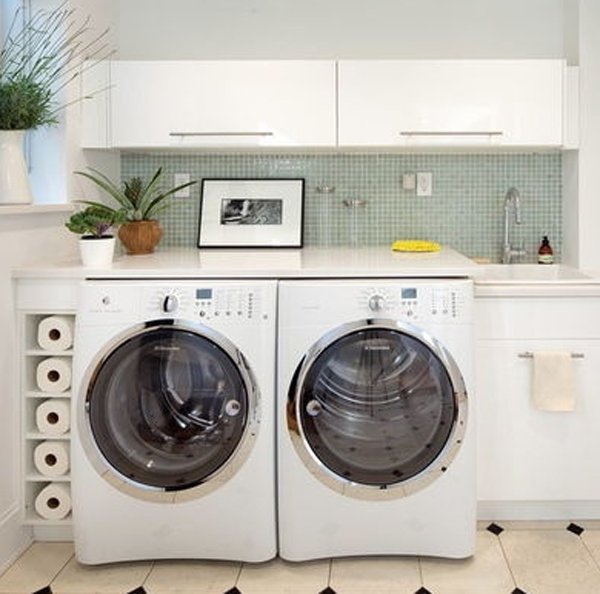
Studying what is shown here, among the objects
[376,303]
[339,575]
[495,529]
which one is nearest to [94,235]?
[376,303]

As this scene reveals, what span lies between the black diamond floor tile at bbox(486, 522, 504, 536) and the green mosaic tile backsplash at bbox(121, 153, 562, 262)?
49.8 inches

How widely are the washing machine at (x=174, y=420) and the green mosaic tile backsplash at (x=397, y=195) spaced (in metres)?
1.13

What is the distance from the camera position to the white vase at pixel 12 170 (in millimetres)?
2283

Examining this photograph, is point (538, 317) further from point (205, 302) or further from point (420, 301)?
point (205, 302)

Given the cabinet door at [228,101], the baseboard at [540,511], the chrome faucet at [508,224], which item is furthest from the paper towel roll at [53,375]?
the chrome faucet at [508,224]

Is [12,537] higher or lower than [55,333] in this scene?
lower

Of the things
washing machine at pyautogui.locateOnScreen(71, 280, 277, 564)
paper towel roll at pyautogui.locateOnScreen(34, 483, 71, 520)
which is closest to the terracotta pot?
washing machine at pyautogui.locateOnScreen(71, 280, 277, 564)

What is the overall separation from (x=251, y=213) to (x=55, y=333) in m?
1.16

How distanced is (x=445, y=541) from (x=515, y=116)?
1699mm

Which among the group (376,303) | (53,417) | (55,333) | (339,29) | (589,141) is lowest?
(53,417)

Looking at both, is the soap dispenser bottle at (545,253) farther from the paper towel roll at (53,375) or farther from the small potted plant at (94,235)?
the paper towel roll at (53,375)

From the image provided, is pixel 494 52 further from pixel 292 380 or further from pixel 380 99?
pixel 292 380

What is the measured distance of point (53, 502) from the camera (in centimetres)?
240

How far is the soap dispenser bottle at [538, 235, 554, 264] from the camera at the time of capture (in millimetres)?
3152
